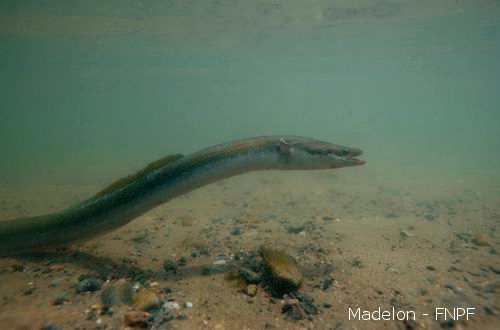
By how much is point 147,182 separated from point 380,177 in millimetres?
15291

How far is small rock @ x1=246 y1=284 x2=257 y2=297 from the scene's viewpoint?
3.46 m

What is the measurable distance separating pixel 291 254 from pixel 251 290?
1370 mm

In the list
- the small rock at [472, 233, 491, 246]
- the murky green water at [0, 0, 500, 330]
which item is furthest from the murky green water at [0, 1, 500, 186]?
the small rock at [472, 233, 491, 246]

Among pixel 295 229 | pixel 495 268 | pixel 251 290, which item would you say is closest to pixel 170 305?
pixel 251 290

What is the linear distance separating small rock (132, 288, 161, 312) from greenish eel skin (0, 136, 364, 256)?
3.88ft

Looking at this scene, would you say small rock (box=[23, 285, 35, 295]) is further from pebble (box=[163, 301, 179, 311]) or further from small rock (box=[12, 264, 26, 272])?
pebble (box=[163, 301, 179, 311])

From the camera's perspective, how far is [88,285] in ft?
11.3

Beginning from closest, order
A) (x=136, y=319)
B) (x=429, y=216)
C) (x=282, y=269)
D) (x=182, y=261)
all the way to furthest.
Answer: (x=136, y=319) < (x=282, y=269) < (x=182, y=261) < (x=429, y=216)

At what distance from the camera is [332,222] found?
23.1ft

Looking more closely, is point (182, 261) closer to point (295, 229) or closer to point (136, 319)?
point (136, 319)

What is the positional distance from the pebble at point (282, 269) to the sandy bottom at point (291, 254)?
17 centimetres

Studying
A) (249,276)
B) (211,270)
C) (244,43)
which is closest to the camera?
(249,276)

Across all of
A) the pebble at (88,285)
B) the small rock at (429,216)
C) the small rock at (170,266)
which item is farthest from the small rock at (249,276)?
the small rock at (429,216)

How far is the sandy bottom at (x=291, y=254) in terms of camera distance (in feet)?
10.1
